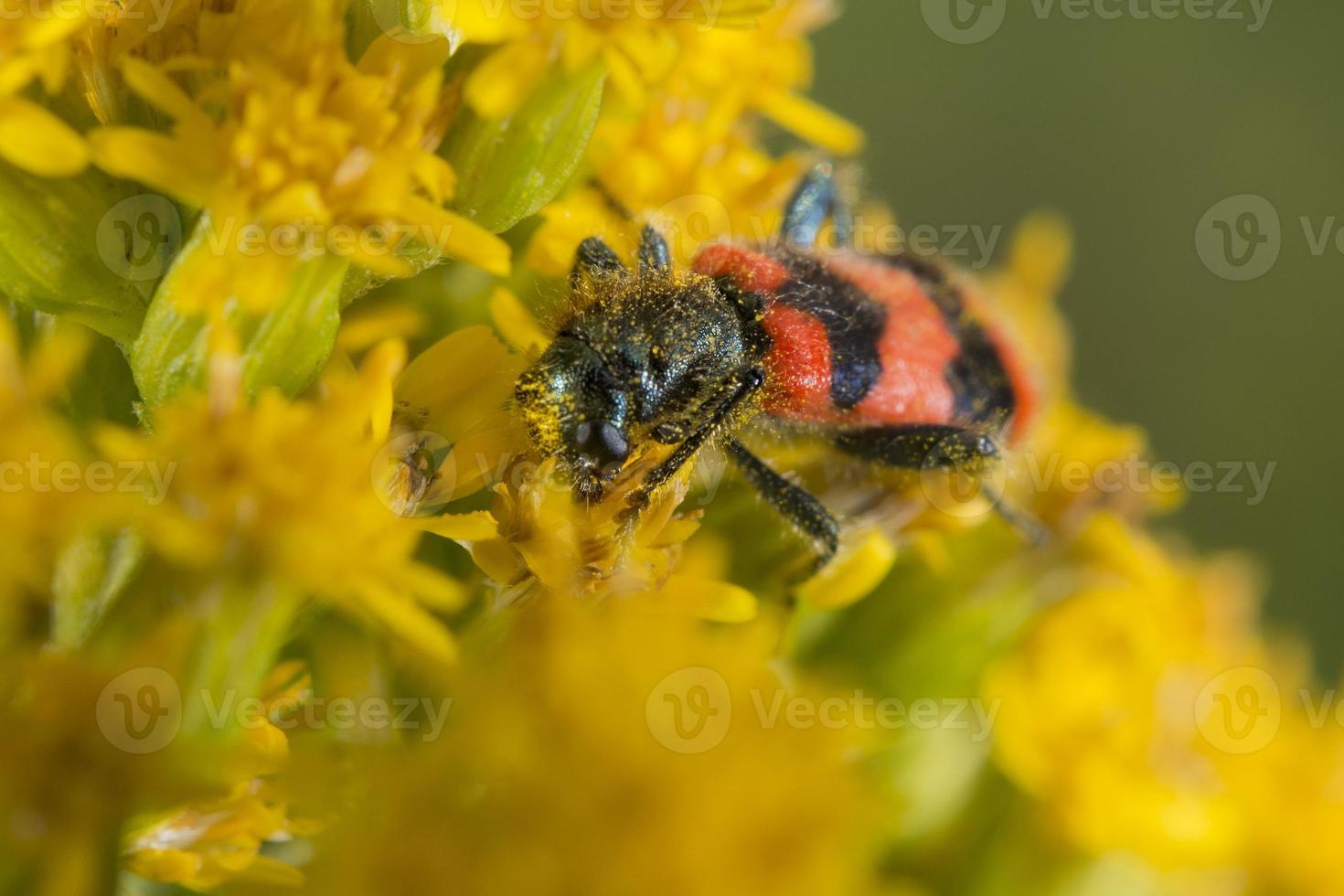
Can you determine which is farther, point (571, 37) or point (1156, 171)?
point (1156, 171)

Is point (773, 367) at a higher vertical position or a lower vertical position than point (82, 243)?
higher

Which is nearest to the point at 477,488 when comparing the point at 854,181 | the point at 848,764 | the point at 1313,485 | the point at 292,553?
the point at 292,553

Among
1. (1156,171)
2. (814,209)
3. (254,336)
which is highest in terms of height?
(1156,171)

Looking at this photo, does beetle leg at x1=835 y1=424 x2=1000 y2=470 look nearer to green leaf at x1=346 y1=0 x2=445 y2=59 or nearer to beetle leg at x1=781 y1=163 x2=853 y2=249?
beetle leg at x1=781 y1=163 x2=853 y2=249

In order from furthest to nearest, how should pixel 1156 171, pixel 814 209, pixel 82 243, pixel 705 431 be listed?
pixel 1156 171, pixel 814 209, pixel 705 431, pixel 82 243

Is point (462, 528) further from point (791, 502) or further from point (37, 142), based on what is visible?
point (791, 502)

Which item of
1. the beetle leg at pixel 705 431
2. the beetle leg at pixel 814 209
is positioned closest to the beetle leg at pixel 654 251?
the beetle leg at pixel 705 431

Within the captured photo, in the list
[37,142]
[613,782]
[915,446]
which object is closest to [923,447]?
[915,446]

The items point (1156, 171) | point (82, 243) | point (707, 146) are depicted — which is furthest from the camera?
point (1156, 171)
